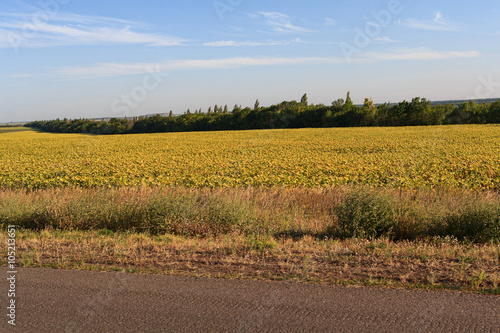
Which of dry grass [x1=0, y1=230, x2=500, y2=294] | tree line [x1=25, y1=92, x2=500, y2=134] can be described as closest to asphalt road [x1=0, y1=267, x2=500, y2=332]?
dry grass [x1=0, y1=230, x2=500, y2=294]

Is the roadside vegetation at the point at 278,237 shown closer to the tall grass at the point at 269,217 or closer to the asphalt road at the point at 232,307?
the tall grass at the point at 269,217

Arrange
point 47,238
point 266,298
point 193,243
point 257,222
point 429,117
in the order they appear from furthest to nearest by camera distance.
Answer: point 429,117 → point 257,222 → point 47,238 → point 193,243 → point 266,298

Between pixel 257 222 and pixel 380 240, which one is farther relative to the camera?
pixel 257 222

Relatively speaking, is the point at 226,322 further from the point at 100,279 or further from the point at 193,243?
the point at 193,243

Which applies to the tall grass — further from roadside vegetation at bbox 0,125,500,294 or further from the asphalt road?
the asphalt road

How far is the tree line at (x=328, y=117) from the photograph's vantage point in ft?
244

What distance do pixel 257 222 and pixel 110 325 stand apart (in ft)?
15.8

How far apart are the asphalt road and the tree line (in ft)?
252

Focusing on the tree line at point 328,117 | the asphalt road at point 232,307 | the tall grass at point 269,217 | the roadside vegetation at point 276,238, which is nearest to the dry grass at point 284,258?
the roadside vegetation at point 276,238

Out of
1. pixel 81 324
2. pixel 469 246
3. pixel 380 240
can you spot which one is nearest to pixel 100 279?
pixel 81 324

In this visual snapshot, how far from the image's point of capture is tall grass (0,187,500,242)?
24.1 ft

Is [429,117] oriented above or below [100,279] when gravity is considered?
above

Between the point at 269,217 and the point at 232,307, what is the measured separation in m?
4.60

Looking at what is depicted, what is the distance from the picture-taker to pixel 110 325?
3.83m
